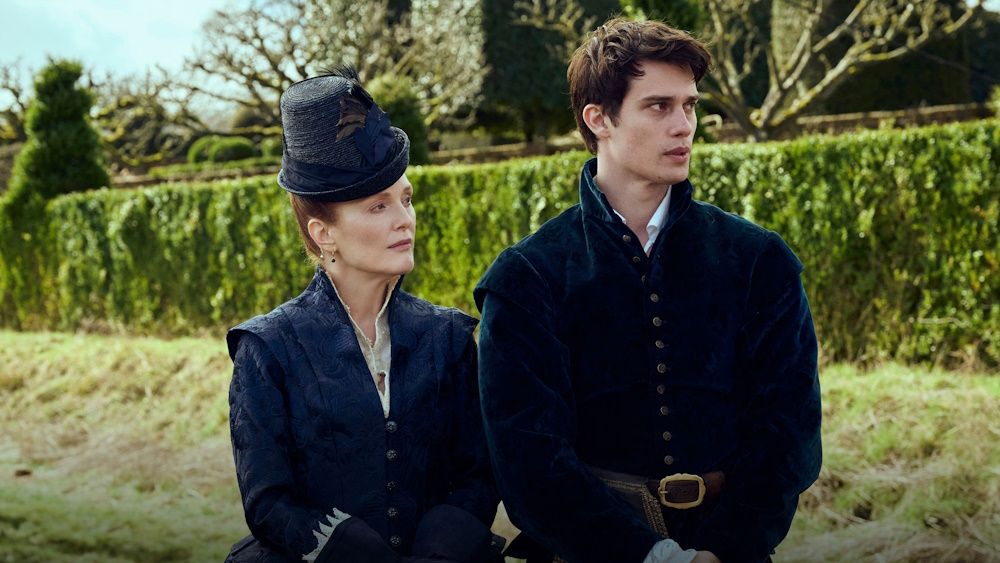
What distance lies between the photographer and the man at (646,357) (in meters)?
2.37

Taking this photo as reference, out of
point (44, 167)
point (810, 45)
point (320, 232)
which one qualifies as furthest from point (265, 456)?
point (44, 167)

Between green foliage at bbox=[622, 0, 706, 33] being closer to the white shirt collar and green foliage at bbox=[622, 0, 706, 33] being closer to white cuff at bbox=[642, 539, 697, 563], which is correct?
the white shirt collar

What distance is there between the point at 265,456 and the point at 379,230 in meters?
0.56

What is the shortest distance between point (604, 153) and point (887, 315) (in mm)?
6332

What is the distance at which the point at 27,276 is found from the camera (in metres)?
15.7

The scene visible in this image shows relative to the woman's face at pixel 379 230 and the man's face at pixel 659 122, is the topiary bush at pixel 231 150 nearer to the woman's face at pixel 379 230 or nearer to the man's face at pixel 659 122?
the woman's face at pixel 379 230

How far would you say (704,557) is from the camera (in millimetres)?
2346

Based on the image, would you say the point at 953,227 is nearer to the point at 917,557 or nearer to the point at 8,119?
the point at 917,557

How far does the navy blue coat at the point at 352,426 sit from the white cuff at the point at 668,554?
0.37 metres

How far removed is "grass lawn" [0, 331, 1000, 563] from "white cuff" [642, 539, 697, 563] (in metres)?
3.08

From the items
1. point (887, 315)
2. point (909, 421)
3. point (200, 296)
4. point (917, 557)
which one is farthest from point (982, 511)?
point (200, 296)

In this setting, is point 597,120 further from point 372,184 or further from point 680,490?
point 680,490

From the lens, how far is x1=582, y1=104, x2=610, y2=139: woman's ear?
2.53 meters

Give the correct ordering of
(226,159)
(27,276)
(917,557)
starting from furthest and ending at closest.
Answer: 1. (226,159)
2. (27,276)
3. (917,557)
